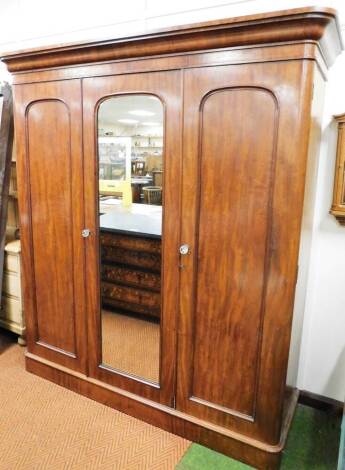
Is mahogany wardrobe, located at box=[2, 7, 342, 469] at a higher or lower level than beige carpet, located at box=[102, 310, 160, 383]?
higher

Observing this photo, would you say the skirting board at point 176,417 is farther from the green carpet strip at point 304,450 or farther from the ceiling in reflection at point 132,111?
the ceiling in reflection at point 132,111

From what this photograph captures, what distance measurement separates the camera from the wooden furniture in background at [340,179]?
189cm

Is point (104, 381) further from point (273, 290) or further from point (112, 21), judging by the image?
point (112, 21)

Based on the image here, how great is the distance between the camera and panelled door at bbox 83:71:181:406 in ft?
5.87

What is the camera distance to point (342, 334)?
7.00 ft

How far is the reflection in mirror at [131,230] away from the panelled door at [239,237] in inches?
7.4

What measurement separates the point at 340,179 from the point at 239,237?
2.33 feet

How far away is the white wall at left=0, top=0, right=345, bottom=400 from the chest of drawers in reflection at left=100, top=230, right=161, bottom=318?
910 mm

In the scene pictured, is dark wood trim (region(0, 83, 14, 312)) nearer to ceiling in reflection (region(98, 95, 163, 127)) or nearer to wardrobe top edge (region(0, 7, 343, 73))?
wardrobe top edge (region(0, 7, 343, 73))

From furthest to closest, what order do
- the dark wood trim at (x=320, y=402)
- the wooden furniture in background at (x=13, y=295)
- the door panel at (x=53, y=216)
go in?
the wooden furniture in background at (x=13, y=295), the dark wood trim at (x=320, y=402), the door panel at (x=53, y=216)

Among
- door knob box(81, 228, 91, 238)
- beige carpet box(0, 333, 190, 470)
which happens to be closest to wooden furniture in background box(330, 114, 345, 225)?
door knob box(81, 228, 91, 238)

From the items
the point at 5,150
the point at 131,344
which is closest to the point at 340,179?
the point at 131,344

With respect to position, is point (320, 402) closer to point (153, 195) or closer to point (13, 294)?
point (153, 195)

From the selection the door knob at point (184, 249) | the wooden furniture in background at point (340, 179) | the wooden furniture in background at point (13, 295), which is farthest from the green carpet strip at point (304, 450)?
the wooden furniture in background at point (13, 295)
